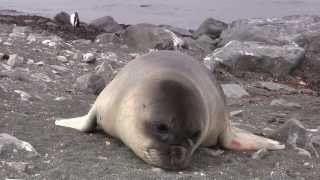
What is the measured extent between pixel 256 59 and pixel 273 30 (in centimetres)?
284

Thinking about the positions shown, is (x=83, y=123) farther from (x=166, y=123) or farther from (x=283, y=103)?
(x=283, y=103)

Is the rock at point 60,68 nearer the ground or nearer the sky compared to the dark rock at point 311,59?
nearer the sky

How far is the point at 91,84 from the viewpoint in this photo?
24.1ft

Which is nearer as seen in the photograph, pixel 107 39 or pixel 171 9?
pixel 107 39

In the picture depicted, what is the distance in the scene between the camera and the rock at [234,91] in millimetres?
8269

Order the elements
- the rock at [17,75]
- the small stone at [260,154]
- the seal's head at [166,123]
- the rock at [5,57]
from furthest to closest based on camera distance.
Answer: the rock at [5,57] < the rock at [17,75] < the small stone at [260,154] < the seal's head at [166,123]

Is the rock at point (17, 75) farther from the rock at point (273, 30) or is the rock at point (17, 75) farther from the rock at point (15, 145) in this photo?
the rock at point (273, 30)

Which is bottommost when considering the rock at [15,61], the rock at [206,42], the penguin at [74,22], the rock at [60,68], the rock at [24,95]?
the rock at [206,42]

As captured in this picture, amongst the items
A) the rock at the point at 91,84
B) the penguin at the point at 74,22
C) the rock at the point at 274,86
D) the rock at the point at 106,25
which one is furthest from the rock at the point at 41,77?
the rock at the point at 106,25

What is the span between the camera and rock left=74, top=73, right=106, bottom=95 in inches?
288

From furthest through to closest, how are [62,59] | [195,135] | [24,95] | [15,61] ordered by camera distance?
[62,59] < [15,61] < [24,95] < [195,135]

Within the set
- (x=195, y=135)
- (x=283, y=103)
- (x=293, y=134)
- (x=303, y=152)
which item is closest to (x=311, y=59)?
(x=283, y=103)

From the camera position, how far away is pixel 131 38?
1075 centimetres

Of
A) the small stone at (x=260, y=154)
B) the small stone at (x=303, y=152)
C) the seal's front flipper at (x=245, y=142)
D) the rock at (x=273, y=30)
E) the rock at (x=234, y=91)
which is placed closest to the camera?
the small stone at (x=260, y=154)
